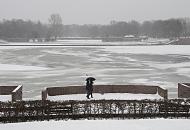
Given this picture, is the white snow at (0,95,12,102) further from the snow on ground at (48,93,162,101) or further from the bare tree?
the bare tree

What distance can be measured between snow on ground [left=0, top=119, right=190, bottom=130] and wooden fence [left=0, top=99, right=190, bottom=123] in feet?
2.89

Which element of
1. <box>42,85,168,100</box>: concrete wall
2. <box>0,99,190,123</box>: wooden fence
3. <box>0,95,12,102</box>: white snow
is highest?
<box>0,99,190,123</box>: wooden fence

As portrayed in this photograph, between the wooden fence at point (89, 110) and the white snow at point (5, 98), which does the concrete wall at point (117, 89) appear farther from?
the wooden fence at point (89, 110)

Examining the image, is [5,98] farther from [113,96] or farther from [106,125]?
[106,125]

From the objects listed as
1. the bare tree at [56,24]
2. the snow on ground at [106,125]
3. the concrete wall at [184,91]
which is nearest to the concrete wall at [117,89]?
the concrete wall at [184,91]

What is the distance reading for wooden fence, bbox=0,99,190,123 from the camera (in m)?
13.7

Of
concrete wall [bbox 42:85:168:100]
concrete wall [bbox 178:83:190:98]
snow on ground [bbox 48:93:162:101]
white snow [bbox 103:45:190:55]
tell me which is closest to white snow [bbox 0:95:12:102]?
snow on ground [bbox 48:93:162:101]

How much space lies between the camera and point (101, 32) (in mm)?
177000

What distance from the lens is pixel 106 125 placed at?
12297 mm

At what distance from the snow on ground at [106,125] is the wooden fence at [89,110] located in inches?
34.7

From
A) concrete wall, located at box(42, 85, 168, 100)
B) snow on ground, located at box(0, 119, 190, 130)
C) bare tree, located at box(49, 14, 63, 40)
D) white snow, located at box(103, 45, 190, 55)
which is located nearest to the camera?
snow on ground, located at box(0, 119, 190, 130)

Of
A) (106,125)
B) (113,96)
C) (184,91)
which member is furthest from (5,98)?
(184,91)

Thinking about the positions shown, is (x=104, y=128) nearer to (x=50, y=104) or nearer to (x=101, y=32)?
(x=50, y=104)

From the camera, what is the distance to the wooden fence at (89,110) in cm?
1372
